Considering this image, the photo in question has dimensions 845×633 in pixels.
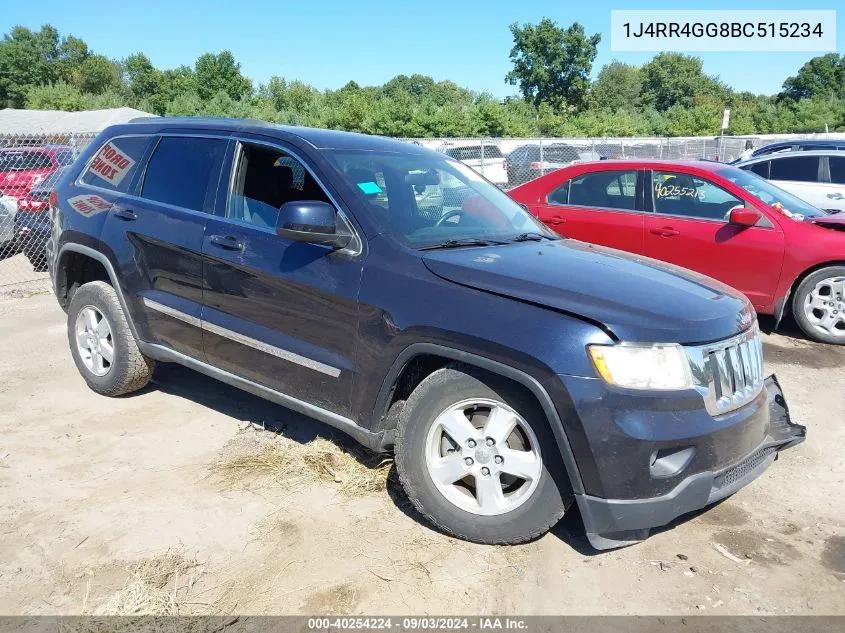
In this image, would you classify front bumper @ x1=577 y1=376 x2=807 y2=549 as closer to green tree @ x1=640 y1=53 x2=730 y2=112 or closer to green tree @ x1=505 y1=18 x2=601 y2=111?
green tree @ x1=505 y1=18 x2=601 y2=111

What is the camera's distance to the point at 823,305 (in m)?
6.45

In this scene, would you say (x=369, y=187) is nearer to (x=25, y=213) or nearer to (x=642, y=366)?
(x=642, y=366)

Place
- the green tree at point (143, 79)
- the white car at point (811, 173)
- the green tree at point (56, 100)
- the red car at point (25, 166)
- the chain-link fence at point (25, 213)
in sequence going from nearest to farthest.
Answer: the chain-link fence at point (25, 213) → the white car at point (811, 173) → the red car at point (25, 166) → the green tree at point (56, 100) → the green tree at point (143, 79)

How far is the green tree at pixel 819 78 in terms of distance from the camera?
8100 centimetres

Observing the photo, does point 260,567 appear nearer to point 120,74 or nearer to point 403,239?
point 403,239

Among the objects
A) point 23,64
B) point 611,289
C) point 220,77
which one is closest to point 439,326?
point 611,289

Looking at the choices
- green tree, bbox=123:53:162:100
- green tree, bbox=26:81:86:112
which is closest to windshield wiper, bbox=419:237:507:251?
green tree, bbox=26:81:86:112

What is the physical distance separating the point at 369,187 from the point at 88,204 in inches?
87.6

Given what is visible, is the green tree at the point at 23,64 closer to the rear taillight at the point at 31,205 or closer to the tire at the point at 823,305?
the rear taillight at the point at 31,205

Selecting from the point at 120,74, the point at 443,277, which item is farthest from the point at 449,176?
the point at 120,74

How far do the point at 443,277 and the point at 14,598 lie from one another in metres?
2.11

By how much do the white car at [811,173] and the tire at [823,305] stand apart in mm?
4691

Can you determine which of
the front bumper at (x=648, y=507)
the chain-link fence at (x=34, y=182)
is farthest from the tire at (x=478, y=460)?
the chain-link fence at (x=34, y=182)

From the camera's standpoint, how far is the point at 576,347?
106 inches
